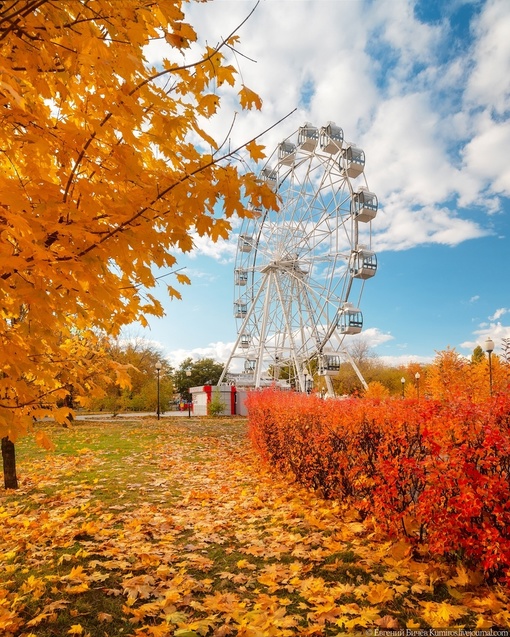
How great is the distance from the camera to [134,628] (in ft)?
10.3

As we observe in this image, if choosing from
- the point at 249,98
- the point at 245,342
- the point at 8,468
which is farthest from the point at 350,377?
the point at 249,98

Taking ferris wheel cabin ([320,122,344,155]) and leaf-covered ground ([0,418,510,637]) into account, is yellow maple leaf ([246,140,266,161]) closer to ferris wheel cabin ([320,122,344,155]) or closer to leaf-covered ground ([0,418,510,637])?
leaf-covered ground ([0,418,510,637])

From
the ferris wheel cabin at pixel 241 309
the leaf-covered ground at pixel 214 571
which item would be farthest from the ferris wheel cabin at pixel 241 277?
the leaf-covered ground at pixel 214 571

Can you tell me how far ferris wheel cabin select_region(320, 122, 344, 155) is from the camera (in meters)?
23.6

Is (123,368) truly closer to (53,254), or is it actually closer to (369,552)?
(53,254)

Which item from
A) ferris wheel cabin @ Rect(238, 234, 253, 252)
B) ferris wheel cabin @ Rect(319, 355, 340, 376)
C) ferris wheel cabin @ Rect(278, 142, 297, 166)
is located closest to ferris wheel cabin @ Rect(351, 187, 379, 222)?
ferris wheel cabin @ Rect(278, 142, 297, 166)

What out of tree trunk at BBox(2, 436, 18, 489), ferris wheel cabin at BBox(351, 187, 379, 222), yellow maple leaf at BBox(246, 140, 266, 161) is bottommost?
tree trunk at BBox(2, 436, 18, 489)

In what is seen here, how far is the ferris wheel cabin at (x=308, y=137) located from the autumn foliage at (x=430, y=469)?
2202cm

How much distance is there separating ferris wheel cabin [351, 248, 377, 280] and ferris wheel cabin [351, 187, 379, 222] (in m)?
1.87

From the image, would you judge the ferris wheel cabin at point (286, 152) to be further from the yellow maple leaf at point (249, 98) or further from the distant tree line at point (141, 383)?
the yellow maple leaf at point (249, 98)

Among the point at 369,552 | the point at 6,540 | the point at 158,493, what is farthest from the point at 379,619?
the point at 158,493

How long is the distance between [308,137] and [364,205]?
5.92 m

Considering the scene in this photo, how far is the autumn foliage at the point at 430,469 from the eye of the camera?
3645 mm

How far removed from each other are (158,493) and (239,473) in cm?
225
